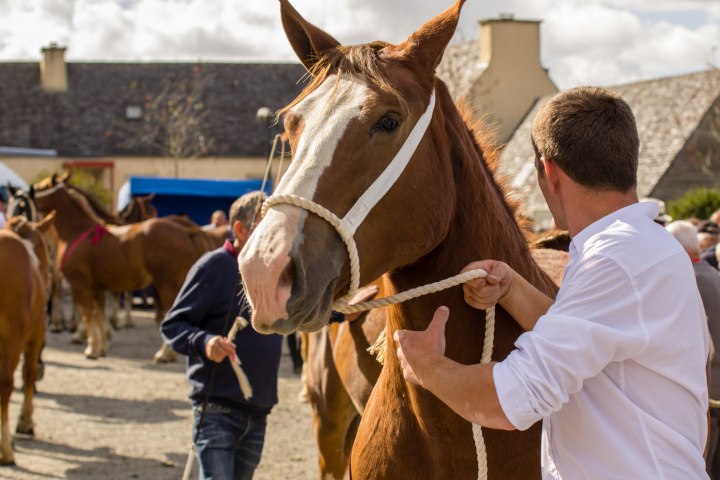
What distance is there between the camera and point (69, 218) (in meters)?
11.8

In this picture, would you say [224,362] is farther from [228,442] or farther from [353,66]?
[353,66]

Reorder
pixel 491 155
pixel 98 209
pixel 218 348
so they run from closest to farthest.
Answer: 1. pixel 491 155
2. pixel 218 348
3. pixel 98 209

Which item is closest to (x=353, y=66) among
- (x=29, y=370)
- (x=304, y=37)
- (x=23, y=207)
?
(x=304, y=37)

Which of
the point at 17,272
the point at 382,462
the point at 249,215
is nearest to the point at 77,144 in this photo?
the point at 17,272

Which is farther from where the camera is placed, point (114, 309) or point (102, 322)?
point (114, 309)

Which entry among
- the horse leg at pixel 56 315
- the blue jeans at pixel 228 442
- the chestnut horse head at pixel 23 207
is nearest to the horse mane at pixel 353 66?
the blue jeans at pixel 228 442

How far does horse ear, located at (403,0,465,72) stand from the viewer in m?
1.92

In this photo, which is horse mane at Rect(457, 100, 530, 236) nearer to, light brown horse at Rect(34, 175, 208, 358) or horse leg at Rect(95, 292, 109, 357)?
light brown horse at Rect(34, 175, 208, 358)

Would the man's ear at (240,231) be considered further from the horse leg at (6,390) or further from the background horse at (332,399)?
the horse leg at (6,390)

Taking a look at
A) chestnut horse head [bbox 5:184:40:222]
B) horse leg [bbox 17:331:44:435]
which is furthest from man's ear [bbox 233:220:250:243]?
chestnut horse head [bbox 5:184:40:222]

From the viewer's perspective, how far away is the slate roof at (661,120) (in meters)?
20.3

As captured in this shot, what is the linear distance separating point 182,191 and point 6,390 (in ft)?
36.7

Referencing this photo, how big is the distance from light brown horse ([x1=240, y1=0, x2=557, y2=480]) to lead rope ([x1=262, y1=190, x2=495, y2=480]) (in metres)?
0.02

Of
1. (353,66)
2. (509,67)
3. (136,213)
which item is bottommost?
(353,66)
